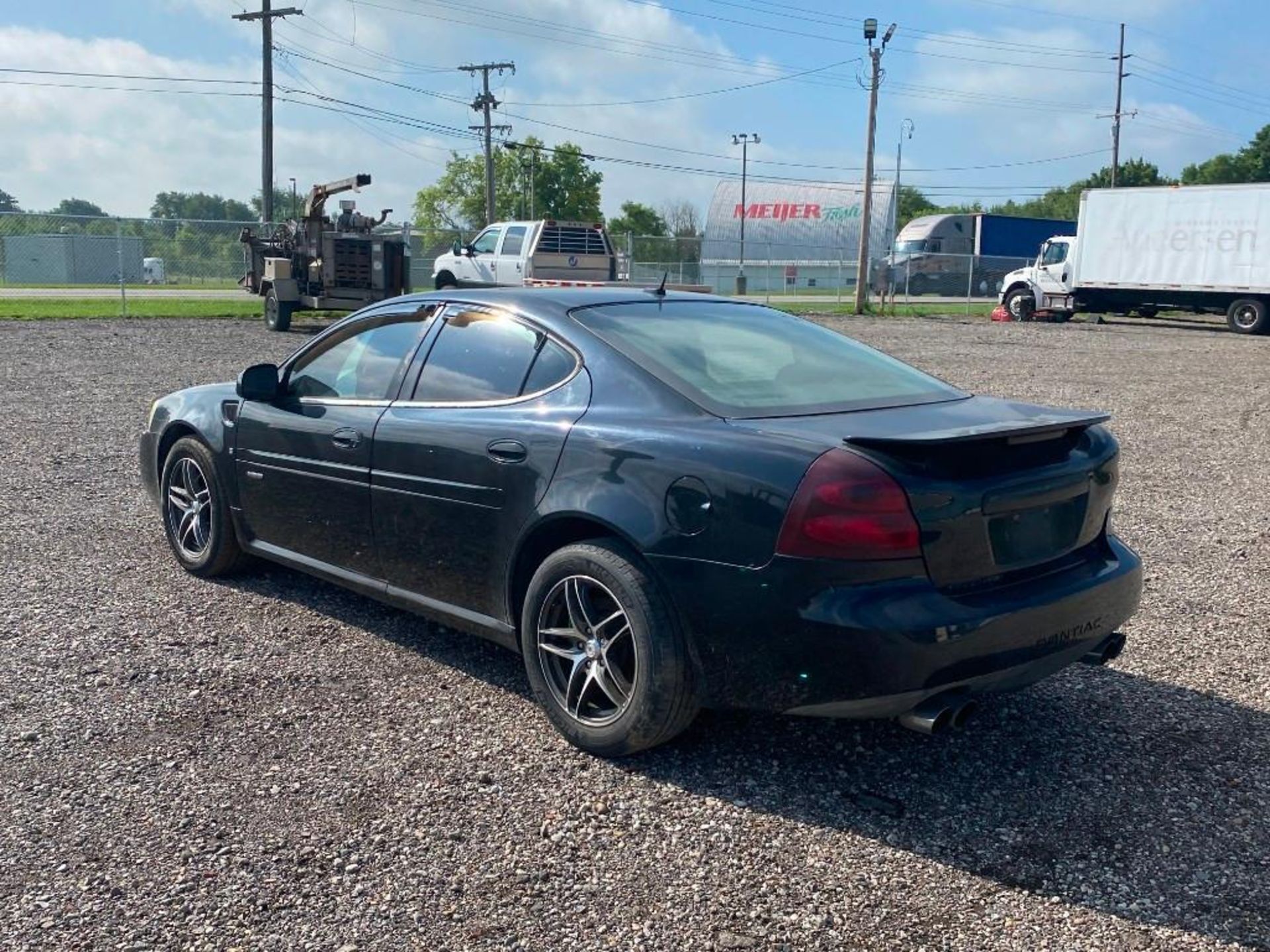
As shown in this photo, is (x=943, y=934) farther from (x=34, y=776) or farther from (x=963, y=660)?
(x=34, y=776)

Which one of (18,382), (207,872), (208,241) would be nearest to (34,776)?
(207,872)

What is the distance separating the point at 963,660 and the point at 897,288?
5400cm

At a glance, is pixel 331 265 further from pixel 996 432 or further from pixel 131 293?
pixel 996 432

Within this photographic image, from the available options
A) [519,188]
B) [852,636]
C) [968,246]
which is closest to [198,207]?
[519,188]

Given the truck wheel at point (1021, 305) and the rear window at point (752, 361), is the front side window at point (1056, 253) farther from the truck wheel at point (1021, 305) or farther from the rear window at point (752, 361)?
the rear window at point (752, 361)

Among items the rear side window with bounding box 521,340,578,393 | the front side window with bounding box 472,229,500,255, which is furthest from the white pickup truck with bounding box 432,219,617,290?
the rear side window with bounding box 521,340,578,393

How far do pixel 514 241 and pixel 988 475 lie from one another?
75.4 feet

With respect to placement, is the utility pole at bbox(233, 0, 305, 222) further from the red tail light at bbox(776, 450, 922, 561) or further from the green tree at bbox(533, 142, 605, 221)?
the green tree at bbox(533, 142, 605, 221)

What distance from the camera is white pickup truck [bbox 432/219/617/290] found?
25.0 meters

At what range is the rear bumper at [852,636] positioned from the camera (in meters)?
3.26

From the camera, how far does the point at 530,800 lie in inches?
138

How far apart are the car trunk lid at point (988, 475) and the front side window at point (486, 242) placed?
22931 millimetres

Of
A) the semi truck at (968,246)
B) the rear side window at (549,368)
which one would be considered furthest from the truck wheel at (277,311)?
the semi truck at (968,246)

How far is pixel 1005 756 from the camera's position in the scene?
152 inches
